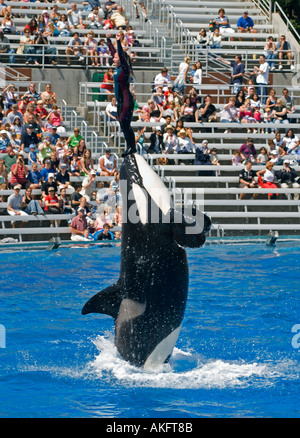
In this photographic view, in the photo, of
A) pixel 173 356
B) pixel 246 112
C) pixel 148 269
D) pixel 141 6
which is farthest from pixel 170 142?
pixel 148 269

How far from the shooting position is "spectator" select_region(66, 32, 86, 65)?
2814cm

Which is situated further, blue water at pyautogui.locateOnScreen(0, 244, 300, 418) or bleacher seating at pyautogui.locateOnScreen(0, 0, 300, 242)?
bleacher seating at pyautogui.locateOnScreen(0, 0, 300, 242)

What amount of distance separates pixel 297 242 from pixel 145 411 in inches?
465

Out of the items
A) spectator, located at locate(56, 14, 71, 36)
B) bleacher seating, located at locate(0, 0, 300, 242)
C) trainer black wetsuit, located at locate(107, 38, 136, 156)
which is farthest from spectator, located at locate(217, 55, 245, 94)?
trainer black wetsuit, located at locate(107, 38, 136, 156)

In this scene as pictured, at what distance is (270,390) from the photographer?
10.1m

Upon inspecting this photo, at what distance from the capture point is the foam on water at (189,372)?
9.96 meters

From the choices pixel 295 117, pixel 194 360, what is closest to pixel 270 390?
pixel 194 360

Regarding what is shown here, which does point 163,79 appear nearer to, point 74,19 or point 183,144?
point 183,144

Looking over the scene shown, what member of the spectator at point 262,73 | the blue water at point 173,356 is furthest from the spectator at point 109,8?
the blue water at point 173,356

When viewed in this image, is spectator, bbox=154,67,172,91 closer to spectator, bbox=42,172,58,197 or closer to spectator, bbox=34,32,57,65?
spectator, bbox=34,32,57,65

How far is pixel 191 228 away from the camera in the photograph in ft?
26.8

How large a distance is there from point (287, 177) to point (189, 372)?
1454 cm

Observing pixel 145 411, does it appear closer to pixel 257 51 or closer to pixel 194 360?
pixel 194 360

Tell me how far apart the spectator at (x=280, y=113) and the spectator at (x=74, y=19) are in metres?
7.32
